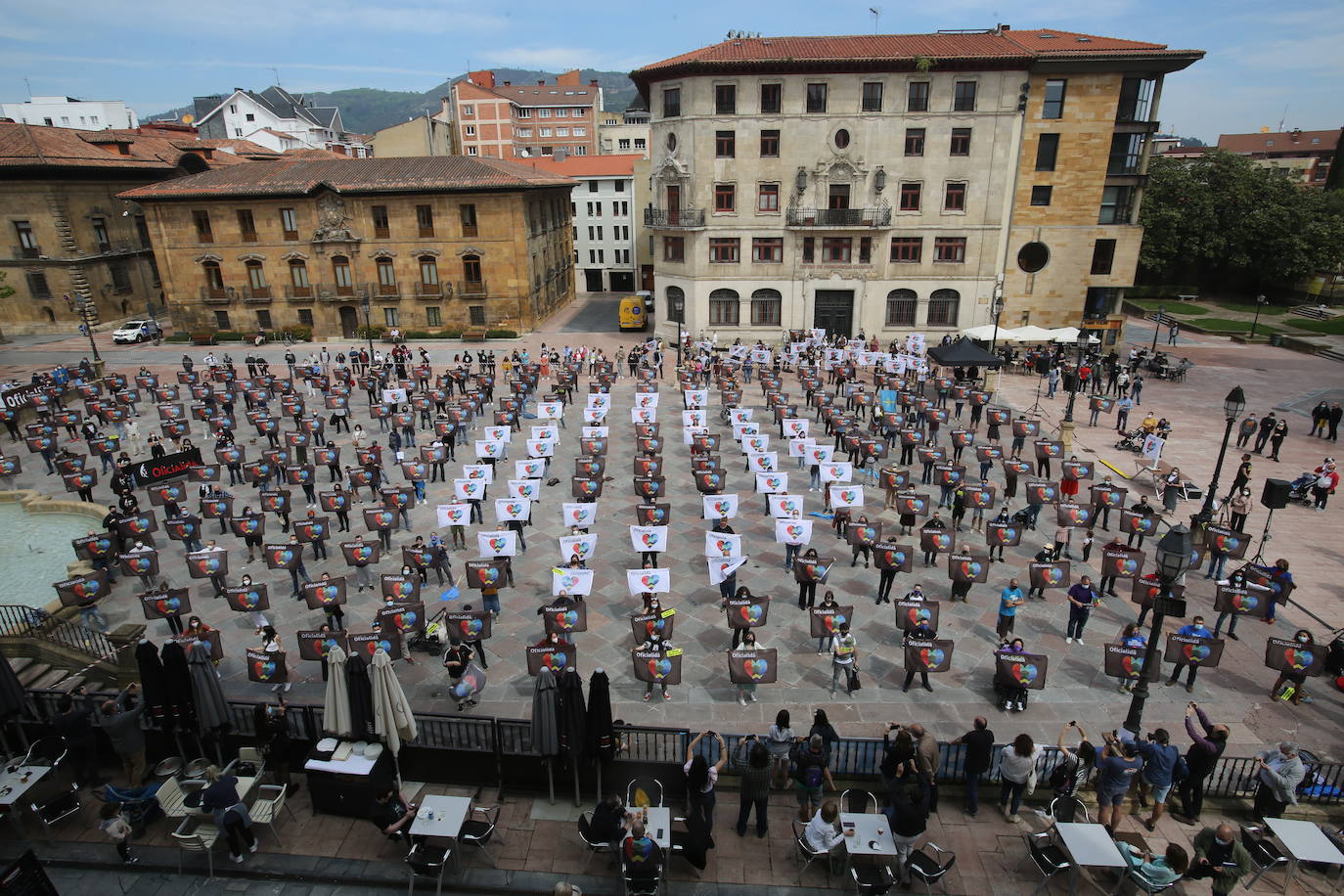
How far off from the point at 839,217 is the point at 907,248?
4.79 meters

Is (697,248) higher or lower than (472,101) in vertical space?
lower

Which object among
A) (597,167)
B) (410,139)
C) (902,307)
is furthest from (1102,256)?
(410,139)

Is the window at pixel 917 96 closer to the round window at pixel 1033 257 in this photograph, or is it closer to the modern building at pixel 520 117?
the round window at pixel 1033 257

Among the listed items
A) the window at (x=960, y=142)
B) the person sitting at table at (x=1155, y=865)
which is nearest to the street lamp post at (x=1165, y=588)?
the person sitting at table at (x=1155, y=865)

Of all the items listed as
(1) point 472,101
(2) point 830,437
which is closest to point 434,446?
(2) point 830,437

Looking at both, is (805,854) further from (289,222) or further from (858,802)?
(289,222)

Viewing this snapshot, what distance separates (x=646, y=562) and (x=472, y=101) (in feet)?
359

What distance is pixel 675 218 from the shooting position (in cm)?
4731

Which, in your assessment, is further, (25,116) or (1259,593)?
(25,116)

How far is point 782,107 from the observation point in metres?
44.4

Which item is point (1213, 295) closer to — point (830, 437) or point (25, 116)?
point (830, 437)

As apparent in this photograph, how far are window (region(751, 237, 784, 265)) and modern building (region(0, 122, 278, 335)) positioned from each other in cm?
4414

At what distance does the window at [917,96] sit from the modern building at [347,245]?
2460 centimetres

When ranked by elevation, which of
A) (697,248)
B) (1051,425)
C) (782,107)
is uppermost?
(782,107)
